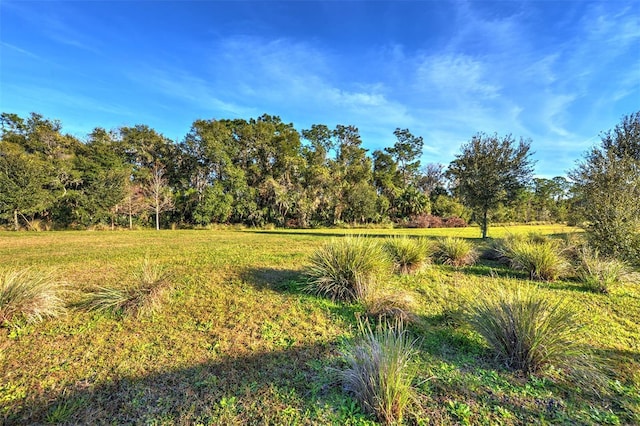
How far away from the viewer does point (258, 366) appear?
10.0ft

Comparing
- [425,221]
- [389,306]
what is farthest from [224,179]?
[389,306]

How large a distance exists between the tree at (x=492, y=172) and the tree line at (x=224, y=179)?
0.04 meters

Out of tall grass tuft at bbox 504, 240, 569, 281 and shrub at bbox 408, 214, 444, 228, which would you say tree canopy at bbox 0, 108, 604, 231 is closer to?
shrub at bbox 408, 214, 444, 228

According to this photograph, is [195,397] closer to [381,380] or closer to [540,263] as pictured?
[381,380]

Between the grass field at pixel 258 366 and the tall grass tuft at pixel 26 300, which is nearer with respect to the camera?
the grass field at pixel 258 366

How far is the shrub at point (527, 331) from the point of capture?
120 inches

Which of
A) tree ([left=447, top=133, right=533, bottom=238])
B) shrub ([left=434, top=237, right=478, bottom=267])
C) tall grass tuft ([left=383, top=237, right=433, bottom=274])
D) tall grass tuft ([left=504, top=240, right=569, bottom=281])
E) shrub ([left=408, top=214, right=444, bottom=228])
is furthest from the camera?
shrub ([left=408, top=214, right=444, bottom=228])

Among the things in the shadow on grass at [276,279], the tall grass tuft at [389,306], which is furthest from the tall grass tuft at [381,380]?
the shadow on grass at [276,279]

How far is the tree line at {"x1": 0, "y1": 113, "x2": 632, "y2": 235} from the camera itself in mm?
13398

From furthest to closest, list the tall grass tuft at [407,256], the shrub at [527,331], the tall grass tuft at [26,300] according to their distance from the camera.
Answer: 1. the tall grass tuft at [407,256]
2. the tall grass tuft at [26,300]
3. the shrub at [527,331]

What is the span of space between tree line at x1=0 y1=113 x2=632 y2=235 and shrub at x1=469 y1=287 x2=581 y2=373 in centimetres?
943

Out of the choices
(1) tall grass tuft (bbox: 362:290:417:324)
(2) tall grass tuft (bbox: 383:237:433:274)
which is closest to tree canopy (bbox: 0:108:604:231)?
(2) tall grass tuft (bbox: 383:237:433:274)

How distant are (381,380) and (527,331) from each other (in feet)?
6.48

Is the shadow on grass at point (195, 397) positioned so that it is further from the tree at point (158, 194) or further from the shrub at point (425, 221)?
the shrub at point (425, 221)
